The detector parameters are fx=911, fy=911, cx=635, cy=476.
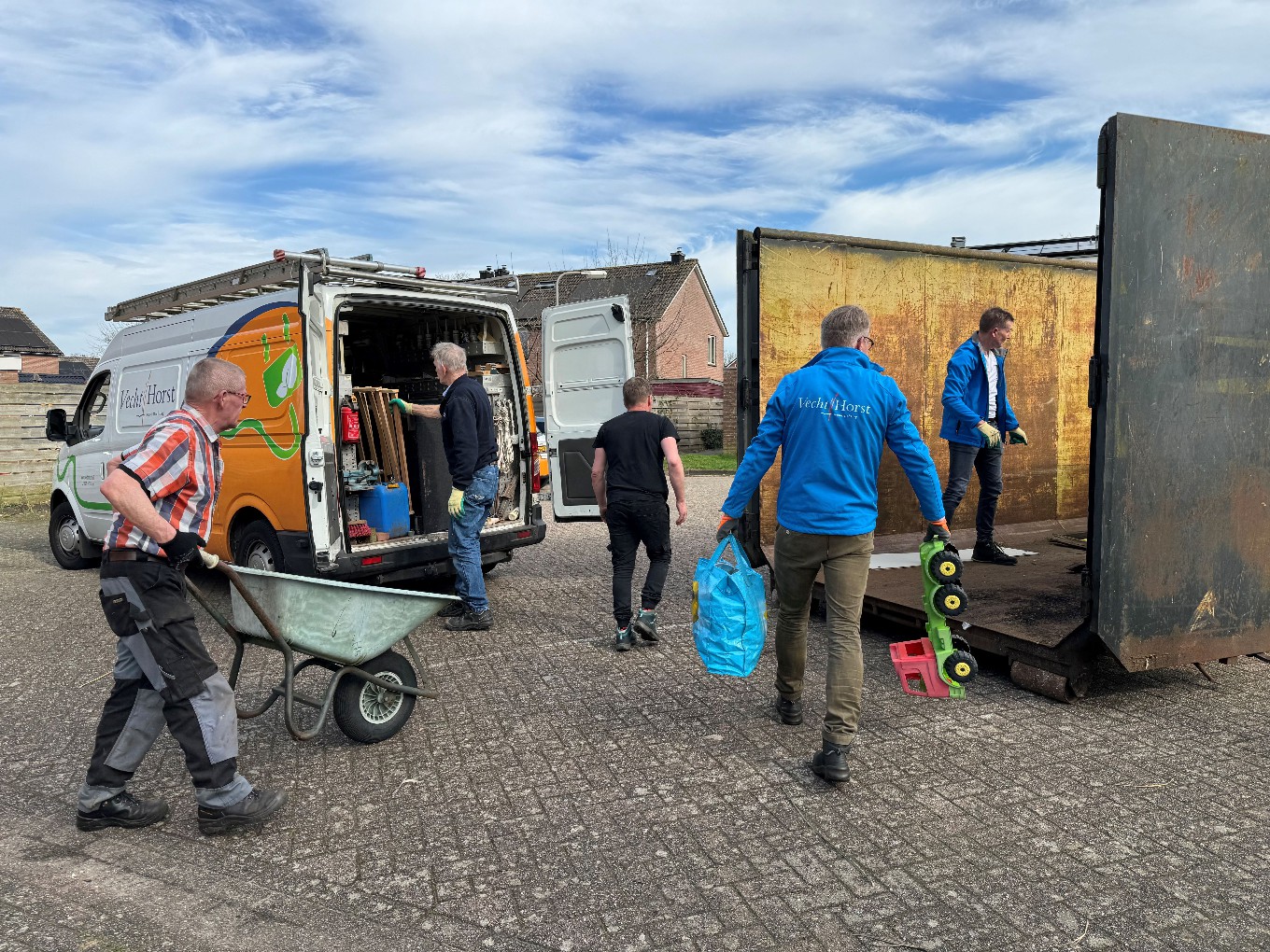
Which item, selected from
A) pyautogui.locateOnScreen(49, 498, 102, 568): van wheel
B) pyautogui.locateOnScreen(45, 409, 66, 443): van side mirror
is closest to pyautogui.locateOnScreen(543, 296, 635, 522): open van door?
pyautogui.locateOnScreen(45, 409, 66, 443): van side mirror

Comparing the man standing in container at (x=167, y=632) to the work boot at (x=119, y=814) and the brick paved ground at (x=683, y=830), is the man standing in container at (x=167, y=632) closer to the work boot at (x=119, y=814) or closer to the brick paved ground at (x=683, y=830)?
the work boot at (x=119, y=814)

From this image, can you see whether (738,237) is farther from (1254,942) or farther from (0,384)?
(0,384)

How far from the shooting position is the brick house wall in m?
39.0

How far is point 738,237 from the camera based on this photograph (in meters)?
6.53

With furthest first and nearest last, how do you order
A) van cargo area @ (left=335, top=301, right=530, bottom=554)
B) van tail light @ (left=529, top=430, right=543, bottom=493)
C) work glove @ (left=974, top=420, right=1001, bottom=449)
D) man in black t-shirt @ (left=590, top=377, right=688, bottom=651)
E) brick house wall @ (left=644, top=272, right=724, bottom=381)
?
brick house wall @ (left=644, top=272, right=724, bottom=381)
van tail light @ (left=529, top=430, right=543, bottom=493)
van cargo area @ (left=335, top=301, right=530, bottom=554)
work glove @ (left=974, top=420, right=1001, bottom=449)
man in black t-shirt @ (left=590, top=377, right=688, bottom=651)

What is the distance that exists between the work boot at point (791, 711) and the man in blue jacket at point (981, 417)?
3032mm

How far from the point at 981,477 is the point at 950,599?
10.9 feet

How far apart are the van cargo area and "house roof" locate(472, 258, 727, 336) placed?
2778 cm

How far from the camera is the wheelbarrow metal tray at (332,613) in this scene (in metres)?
3.73

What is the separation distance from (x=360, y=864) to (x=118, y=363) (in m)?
6.62

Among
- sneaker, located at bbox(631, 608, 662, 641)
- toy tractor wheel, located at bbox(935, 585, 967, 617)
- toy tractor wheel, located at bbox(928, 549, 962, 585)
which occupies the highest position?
toy tractor wheel, located at bbox(928, 549, 962, 585)

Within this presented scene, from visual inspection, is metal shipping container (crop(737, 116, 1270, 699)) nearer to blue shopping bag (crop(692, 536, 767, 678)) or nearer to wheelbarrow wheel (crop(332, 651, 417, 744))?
blue shopping bag (crop(692, 536, 767, 678))

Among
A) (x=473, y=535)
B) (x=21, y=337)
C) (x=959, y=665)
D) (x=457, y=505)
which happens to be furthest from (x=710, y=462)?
(x=21, y=337)

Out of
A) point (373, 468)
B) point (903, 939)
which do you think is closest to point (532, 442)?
point (373, 468)
